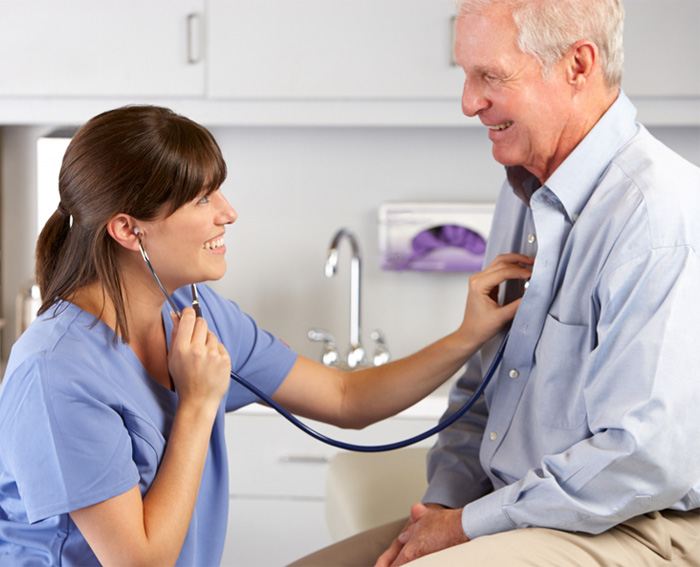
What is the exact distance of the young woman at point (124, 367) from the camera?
3.45 feet

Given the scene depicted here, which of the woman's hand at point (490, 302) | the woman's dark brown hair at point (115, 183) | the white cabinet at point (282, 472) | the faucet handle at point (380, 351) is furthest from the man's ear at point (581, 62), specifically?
the faucet handle at point (380, 351)

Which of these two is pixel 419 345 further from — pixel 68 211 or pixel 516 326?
pixel 68 211

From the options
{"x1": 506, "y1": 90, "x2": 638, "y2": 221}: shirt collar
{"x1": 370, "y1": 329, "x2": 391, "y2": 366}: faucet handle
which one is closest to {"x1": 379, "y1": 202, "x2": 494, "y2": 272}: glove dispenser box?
{"x1": 370, "y1": 329, "x2": 391, "y2": 366}: faucet handle

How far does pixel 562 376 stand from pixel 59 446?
Result: 2.32 feet

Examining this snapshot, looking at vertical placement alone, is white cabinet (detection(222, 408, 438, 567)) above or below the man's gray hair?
below

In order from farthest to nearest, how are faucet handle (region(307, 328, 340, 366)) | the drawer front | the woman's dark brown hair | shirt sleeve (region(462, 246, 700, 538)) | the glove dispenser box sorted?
the glove dispenser box
faucet handle (region(307, 328, 340, 366))
the drawer front
the woman's dark brown hair
shirt sleeve (region(462, 246, 700, 538))

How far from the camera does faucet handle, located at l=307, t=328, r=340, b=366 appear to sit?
246cm

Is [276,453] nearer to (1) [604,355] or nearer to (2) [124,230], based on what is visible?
(2) [124,230]

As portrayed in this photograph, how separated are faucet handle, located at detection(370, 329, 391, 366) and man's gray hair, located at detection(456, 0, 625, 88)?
1333 mm

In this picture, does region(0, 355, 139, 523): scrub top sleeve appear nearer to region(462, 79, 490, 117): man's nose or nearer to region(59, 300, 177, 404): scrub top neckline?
region(59, 300, 177, 404): scrub top neckline

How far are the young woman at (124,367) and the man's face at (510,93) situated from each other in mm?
193

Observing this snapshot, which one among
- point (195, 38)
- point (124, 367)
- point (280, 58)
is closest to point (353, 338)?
point (280, 58)

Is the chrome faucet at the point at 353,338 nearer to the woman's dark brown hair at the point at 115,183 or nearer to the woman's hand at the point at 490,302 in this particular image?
the woman's hand at the point at 490,302

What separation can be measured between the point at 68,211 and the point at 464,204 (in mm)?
1576
